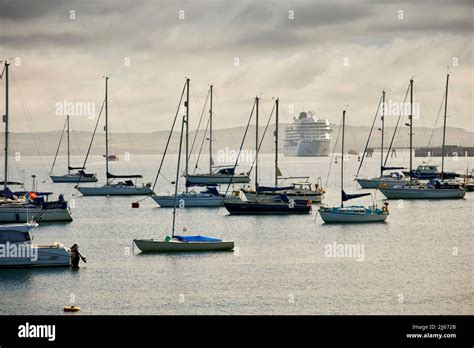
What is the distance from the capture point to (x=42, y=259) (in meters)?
51.9

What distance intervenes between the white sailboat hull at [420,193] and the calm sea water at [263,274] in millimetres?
28470

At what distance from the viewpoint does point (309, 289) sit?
47094mm

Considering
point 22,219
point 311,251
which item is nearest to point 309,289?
point 311,251

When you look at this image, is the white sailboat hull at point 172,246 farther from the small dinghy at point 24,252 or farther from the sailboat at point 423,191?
the sailboat at point 423,191

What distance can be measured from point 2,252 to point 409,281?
2168 centimetres

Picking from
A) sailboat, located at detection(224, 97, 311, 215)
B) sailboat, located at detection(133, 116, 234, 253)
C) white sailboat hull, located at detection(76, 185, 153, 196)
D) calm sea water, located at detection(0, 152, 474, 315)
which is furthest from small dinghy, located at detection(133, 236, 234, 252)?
white sailboat hull, located at detection(76, 185, 153, 196)

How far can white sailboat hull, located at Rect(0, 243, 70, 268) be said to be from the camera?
5160 centimetres

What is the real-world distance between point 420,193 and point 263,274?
59859 mm

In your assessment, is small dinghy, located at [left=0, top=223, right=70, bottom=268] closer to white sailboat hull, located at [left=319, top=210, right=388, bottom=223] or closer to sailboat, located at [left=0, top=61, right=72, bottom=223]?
sailboat, located at [left=0, top=61, right=72, bottom=223]

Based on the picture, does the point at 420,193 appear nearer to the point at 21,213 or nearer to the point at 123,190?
the point at 123,190

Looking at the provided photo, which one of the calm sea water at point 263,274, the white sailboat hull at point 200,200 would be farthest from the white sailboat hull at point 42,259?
the white sailboat hull at point 200,200

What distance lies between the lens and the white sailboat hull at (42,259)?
51603 millimetres

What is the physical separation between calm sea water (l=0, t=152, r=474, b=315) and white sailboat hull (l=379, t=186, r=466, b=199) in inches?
1121
